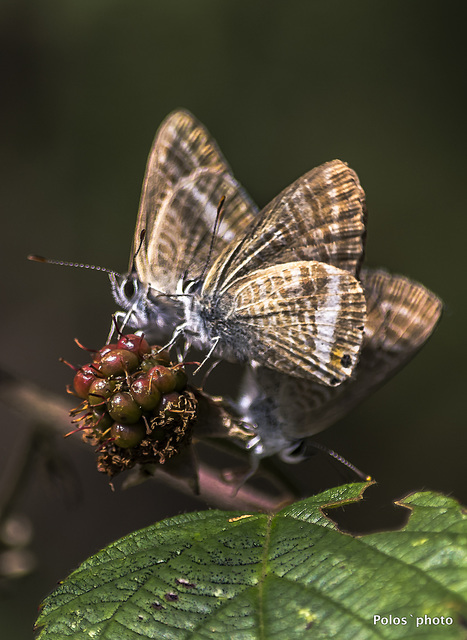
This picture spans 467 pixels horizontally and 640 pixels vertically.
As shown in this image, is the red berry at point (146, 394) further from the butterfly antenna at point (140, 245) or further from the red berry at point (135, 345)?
the butterfly antenna at point (140, 245)

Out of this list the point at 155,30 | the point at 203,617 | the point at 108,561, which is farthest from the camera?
the point at 155,30

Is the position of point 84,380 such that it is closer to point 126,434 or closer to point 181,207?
point 126,434

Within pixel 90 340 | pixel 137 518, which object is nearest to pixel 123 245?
pixel 90 340

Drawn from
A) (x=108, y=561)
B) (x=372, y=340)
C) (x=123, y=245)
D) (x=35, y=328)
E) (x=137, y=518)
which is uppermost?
(x=372, y=340)

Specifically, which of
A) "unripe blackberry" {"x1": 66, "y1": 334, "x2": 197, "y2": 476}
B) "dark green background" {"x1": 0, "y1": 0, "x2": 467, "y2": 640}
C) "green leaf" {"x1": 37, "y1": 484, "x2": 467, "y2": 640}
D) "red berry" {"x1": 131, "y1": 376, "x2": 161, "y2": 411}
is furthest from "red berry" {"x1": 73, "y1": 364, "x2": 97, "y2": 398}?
"dark green background" {"x1": 0, "y1": 0, "x2": 467, "y2": 640}

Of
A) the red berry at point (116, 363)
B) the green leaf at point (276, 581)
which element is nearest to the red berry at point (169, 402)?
the red berry at point (116, 363)

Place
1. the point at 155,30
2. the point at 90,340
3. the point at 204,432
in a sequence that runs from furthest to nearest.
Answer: the point at 155,30 < the point at 90,340 < the point at 204,432

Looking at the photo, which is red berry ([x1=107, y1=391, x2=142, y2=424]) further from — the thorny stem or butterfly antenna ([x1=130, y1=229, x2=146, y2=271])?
butterfly antenna ([x1=130, y1=229, x2=146, y2=271])

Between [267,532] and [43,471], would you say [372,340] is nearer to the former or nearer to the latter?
[267,532]
